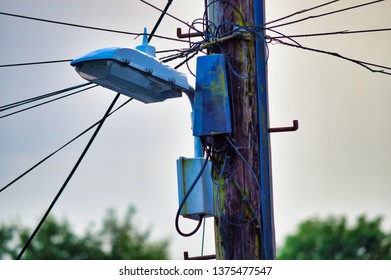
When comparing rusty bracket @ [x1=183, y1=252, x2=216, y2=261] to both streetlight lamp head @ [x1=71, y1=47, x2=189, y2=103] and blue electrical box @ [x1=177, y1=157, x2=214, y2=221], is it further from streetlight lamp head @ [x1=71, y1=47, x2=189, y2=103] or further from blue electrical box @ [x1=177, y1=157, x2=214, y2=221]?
streetlight lamp head @ [x1=71, y1=47, x2=189, y2=103]

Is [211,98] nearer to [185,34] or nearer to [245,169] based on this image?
[245,169]

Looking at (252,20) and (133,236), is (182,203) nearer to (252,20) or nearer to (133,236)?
(252,20)

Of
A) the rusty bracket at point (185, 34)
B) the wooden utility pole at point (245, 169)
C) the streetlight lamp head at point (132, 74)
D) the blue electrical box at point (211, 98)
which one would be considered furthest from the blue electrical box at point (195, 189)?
the rusty bracket at point (185, 34)

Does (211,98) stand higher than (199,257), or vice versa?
(211,98)

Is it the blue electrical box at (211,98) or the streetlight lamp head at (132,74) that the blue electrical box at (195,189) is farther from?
the streetlight lamp head at (132,74)

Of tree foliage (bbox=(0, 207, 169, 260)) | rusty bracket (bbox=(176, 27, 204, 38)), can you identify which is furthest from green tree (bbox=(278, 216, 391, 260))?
rusty bracket (bbox=(176, 27, 204, 38))

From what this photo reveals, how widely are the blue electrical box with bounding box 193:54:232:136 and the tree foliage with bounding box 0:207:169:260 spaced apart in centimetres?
2948

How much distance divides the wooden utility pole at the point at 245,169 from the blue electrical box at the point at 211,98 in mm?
79

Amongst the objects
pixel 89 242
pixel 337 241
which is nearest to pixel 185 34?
pixel 89 242

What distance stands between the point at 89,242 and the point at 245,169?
30505mm

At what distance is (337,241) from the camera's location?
152 ft

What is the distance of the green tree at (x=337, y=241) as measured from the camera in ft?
143

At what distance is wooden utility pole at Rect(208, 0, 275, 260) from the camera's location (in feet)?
23.1

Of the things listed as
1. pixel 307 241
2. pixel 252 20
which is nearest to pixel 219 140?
pixel 252 20
